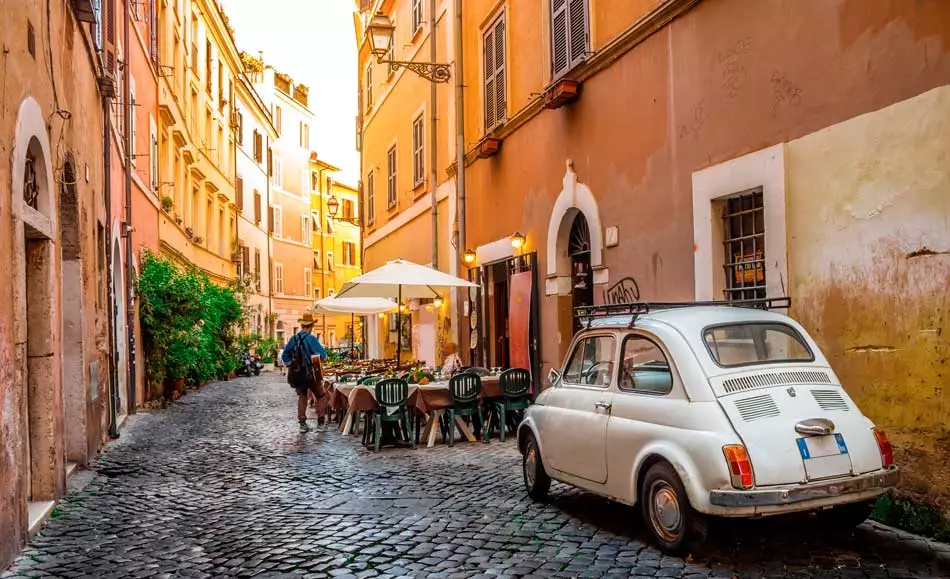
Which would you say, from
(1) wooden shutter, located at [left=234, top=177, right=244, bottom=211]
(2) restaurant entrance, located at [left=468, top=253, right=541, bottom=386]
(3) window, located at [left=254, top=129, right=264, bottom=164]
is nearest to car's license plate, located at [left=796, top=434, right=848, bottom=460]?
(2) restaurant entrance, located at [left=468, top=253, right=541, bottom=386]

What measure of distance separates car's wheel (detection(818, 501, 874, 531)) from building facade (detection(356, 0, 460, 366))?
12.0 m

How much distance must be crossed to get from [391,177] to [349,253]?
3156cm

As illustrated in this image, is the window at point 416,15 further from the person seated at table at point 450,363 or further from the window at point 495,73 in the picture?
the person seated at table at point 450,363

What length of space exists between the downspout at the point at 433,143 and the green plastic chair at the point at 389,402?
7641 millimetres

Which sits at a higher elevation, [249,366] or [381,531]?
[381,531]

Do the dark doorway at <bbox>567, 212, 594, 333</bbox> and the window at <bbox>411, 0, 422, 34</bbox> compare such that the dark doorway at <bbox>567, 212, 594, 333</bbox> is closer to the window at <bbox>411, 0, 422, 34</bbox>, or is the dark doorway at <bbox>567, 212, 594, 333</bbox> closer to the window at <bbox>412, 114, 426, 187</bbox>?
the window at <bbox>412, 114, 426, 187</bbox>

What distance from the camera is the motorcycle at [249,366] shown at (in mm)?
29909

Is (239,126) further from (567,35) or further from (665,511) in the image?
(665,511)

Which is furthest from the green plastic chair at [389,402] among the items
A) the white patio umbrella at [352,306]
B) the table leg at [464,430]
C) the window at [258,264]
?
the window at [258,264]

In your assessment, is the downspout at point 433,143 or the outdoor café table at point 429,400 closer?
the outdoor café table at point 429,400

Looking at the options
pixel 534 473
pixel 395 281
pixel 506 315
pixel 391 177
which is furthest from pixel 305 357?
pixel 391 177

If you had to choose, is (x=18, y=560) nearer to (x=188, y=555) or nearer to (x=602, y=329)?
(x=188, y=555)

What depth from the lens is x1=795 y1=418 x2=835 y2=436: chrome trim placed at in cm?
488

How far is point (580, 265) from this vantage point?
480 inches
